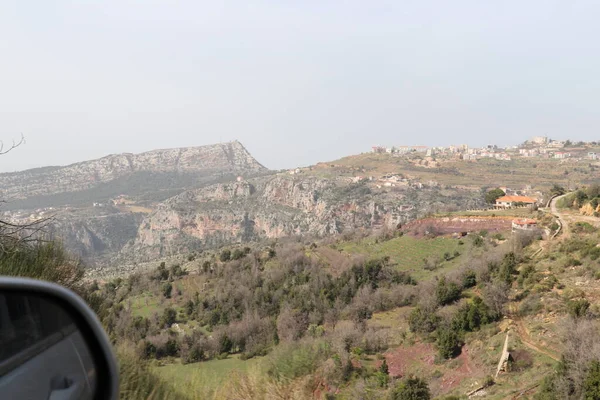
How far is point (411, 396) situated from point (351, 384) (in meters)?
1.95

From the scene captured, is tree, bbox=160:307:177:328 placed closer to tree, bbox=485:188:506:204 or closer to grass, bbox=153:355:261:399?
grass, bbox=153:355:261:399

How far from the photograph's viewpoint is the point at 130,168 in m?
168

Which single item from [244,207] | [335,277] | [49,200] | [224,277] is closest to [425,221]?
[335,277]

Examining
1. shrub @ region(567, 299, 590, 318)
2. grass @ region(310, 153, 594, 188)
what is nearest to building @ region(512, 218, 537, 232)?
shrub @ region(567, 299, 590, 318)

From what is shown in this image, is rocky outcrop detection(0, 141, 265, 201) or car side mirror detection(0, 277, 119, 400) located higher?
rocky outcrop detection(0, 141, 265, 201)

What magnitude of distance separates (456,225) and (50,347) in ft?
140

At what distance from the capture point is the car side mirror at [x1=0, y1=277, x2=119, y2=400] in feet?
4.48

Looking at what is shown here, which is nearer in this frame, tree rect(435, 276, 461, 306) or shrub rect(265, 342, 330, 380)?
shrub rect(265, 342, 330, 380)

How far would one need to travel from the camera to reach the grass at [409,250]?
3331 centimetres

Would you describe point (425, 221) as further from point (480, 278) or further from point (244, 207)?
point (244, 207)

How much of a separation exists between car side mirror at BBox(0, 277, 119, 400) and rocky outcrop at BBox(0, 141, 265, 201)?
12773 cm

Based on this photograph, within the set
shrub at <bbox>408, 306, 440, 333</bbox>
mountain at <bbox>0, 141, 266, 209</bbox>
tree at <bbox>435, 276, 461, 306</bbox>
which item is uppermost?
mountain at <bbox>0, 141, 266, 209</bbox>

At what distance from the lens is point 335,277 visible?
33062 mm

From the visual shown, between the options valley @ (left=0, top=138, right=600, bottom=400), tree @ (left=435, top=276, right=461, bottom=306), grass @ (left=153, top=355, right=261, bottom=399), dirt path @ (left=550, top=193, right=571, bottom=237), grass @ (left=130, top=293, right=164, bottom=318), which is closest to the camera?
grass @ (left=153, top=355, right=261, bottom=399)
